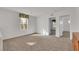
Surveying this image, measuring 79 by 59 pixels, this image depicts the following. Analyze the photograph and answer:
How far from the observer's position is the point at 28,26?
1002 cm

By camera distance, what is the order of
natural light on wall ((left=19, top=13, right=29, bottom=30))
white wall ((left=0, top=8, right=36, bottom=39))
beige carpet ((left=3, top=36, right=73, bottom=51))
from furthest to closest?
1. natural light on wall ((left=19, top=13, right=29, bottom=30))
2. white wall ((left=0, top=8, right=36, bottom=39))
3. beige carpet ((left=3, top=36, right=73, bottom=51))

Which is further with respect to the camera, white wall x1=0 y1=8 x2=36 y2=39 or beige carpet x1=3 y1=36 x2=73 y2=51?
white wall x1=0 y1=8 x2=36 y2=39

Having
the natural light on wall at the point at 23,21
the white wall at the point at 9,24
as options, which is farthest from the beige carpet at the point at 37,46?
the natural light on wall at the point at 23,21

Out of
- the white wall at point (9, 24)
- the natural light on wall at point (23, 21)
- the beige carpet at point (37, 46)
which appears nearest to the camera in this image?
the beige carpet at point (37, 46)

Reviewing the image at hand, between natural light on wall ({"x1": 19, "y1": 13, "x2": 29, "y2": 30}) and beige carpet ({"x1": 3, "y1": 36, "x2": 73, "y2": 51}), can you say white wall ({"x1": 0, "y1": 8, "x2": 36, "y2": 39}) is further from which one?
beige carpet ({"x1": 3, "y1": 36, "x2": 73, "y2": 51})

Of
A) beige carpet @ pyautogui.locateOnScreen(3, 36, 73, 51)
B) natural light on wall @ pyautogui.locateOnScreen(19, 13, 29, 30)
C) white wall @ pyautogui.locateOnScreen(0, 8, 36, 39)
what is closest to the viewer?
beige carpet @ pyautogui.locateOnScreen(3, 36, 73, 51)

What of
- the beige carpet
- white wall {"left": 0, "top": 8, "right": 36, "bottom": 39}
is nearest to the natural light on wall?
white wall {"left": 0, "top": 8, "right": 36, "bottom": 39}

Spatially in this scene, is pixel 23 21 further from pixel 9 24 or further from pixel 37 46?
pixel 37 46

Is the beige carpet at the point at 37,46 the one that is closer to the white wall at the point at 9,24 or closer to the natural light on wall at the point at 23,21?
the white wall at the point at 9,24

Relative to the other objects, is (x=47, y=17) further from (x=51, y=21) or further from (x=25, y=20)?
(x=25, y=20)

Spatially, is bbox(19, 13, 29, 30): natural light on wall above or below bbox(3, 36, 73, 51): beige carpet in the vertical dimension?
above
